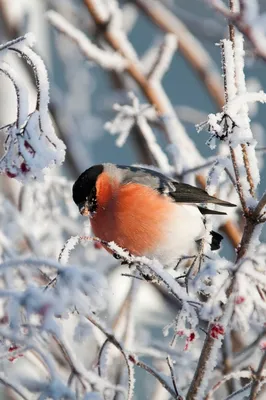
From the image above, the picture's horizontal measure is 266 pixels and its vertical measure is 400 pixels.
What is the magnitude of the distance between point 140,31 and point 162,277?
6.82 metres

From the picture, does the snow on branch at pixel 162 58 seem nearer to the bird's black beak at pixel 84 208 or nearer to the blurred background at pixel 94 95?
the blurred background at pixel 94 95

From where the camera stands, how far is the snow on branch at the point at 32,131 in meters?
2.02

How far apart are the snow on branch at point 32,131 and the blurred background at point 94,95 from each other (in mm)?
1427

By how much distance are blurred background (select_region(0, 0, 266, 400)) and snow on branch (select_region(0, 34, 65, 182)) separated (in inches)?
56.2

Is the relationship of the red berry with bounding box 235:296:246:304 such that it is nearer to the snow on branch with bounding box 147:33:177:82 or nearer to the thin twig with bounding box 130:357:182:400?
the thin twig with bounding box 130:357:182:400

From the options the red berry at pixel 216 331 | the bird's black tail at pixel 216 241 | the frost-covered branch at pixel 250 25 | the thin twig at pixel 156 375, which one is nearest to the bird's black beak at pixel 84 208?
the bird's black tail at pixel 216 241

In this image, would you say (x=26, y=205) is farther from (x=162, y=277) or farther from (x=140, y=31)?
(x=140, y=31)

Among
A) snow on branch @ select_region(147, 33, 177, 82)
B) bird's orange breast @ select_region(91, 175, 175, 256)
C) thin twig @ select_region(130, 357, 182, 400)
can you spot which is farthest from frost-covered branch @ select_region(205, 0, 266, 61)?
snow on branch @ select_region(147, 33, 177, 82)

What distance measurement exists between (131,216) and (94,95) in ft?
14.9

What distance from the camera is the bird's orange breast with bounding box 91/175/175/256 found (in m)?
3.43

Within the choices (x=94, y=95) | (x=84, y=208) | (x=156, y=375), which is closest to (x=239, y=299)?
(x=156, y=375)

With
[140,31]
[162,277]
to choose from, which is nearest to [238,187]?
[162,277]

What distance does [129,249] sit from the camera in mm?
3424

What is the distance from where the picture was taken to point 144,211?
3539mm
